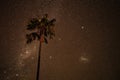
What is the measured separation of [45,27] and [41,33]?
3.75 ft

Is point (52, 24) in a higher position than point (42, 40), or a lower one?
higher

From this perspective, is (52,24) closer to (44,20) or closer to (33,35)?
(44,20)

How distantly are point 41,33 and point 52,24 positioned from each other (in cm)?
220

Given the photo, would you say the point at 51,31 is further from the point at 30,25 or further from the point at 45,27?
the point at 30,25

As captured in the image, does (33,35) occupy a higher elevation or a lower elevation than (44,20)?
lower

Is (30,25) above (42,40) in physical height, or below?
above

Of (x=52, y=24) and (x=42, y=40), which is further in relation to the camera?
(x=52, y=24)

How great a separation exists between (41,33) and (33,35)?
992mm

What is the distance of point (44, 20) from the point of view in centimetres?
2897

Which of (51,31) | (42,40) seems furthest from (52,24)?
(42,40)

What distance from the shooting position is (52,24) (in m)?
29.4

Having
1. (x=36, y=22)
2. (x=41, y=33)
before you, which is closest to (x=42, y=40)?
(x=41, y=33)

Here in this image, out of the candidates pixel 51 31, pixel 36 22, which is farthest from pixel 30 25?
pixel 51 31

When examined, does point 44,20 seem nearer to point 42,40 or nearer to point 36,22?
point 36,22
